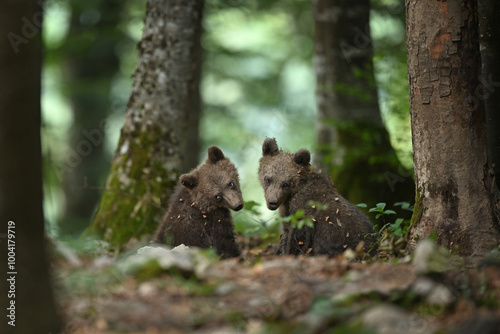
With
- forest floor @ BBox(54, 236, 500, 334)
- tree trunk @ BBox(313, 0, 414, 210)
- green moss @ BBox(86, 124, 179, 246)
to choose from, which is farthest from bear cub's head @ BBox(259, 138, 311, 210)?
forest floor @ BBox(54, 236, 500, 334)

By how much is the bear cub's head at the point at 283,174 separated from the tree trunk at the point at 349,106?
2.56 m

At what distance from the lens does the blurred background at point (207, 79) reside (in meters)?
16.5

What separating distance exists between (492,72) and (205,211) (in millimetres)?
4517

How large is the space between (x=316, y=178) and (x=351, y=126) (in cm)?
241

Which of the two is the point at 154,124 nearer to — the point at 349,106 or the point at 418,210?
the point at 349,106

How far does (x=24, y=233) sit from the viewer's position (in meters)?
3.93

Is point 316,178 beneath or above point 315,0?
beneath

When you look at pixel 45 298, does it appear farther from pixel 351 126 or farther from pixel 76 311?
pixel 351 126

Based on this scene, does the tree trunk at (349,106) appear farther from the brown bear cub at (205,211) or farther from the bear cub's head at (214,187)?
the brown bear cub at (205,211)

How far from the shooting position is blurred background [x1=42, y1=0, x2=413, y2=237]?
1652 centimetres

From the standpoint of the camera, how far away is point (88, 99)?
61.4 ft

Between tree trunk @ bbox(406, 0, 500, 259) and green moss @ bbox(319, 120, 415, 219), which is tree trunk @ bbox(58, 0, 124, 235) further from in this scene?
tree trunk @ bbox(406, 0, 500, 259)

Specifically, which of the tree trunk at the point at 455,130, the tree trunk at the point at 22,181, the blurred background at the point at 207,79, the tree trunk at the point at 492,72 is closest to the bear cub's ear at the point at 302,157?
the tree trunk at the point at 455,130

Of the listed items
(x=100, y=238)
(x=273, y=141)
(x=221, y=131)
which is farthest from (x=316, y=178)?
(x=221, y=131)
